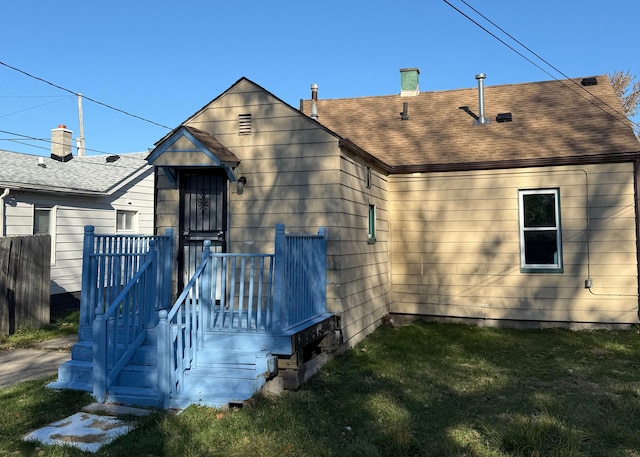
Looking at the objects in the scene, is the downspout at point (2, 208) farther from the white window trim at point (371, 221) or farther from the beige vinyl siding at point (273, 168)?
the white window trim at point (371, 221)

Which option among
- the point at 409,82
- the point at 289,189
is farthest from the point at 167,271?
the point at 409,82

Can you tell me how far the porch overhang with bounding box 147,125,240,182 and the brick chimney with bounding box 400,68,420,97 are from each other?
24.1ft

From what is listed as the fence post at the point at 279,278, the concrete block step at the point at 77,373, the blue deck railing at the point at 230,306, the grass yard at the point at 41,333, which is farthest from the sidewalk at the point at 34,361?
the fence post at the point at 279,278

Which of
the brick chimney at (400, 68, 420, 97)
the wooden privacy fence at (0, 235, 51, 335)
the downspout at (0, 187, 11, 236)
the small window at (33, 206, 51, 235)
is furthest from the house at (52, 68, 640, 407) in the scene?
the small window at (33, 206, 51, 235)

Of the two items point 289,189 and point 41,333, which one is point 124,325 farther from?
point 41,333

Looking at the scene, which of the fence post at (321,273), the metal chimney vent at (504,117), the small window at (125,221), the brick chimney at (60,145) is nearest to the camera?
the fence post at (321,273)

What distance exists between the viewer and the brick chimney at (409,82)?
1357 cm

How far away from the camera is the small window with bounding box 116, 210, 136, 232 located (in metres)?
14.5

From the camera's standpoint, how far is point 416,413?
16.6ft

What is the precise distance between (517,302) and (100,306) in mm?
7577

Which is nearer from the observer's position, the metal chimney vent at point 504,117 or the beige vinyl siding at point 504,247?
the beige vinyl siding at point 504,247

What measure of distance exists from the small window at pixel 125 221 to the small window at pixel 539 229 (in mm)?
10877

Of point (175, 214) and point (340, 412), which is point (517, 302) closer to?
point (340, 412)

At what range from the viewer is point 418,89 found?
13.6m
